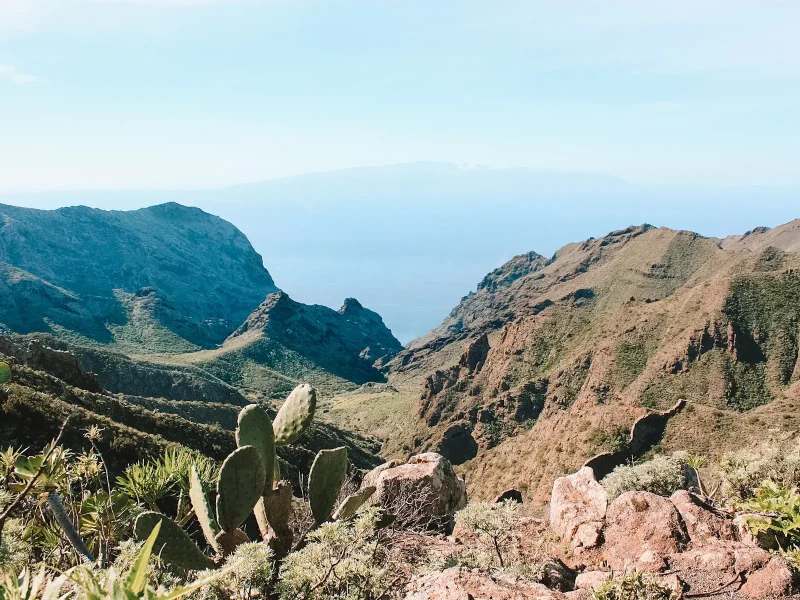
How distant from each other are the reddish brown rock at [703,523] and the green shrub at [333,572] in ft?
14.7

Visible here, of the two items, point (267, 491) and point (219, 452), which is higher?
point (267, 491)

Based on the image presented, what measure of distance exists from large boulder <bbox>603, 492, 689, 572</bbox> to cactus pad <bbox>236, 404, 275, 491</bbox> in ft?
15.6

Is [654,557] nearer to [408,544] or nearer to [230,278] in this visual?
[408,544]

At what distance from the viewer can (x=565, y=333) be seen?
6000 cm

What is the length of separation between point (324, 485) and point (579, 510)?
4201mm

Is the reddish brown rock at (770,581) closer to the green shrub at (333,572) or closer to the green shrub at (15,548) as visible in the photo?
the green shrub at (333,572)

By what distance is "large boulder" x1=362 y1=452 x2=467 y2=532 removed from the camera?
10.1 metres

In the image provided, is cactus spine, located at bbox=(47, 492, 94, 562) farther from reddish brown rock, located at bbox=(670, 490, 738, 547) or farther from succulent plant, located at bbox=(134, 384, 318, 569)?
reddish brown rock, located at bbox=(670, 490, 738, 547)

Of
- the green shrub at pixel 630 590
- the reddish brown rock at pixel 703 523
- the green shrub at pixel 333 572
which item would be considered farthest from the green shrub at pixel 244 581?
the reddish brown rock at pixel 703 523

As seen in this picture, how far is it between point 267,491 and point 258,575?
2499 millimetres

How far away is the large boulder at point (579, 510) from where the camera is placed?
8312 millimetres

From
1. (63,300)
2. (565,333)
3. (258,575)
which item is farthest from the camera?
(63,300)

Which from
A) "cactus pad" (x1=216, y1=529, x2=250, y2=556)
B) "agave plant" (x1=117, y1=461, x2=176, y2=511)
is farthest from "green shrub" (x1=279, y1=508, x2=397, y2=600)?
"agave plant" (x1=117, y1=461, x2=176, y2=511)

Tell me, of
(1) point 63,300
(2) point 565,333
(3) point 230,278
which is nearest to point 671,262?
(2) point 565,333
